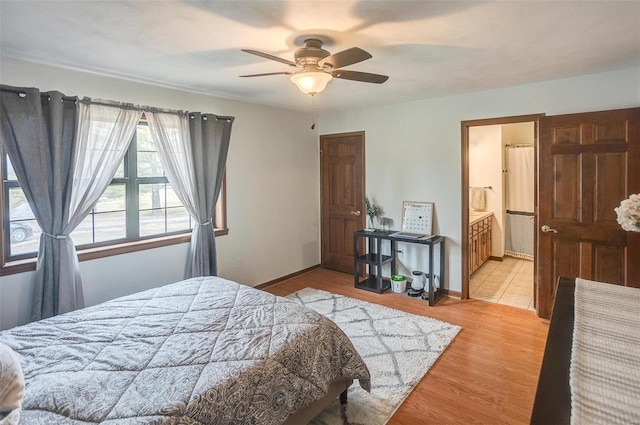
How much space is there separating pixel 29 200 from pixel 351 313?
9.97ft

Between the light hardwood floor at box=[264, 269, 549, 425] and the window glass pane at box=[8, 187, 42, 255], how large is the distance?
311 cm

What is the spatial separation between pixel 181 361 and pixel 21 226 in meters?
2.17

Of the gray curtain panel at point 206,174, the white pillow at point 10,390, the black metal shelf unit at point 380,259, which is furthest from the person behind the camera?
the black metal shelf unit at point 380,259

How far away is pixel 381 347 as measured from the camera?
300 centimetres

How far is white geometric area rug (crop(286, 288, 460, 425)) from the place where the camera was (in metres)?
2.25

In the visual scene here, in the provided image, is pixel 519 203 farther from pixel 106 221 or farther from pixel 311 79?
pixel 106 221

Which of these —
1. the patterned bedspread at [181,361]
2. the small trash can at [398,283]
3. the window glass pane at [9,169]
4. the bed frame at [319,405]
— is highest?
the window glass pane at [9,169]

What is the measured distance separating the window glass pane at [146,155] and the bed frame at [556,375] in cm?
355

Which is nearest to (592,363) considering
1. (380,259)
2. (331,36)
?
(331,36)

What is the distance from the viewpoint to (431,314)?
373 cm

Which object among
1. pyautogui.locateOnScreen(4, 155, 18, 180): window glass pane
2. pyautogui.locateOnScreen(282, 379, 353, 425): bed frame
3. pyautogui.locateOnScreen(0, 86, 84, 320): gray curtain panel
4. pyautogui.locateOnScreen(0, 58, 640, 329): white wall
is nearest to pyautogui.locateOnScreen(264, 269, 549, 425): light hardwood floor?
pyautogui.locateOnScreen(282, 379, 353, 425): bed frame

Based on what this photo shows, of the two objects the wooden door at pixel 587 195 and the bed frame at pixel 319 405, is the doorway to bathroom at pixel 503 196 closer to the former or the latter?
the wooden door at pixel 587 195

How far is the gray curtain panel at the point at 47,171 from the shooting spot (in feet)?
8.32

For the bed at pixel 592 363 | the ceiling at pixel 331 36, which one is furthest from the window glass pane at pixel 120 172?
the bed at pixel 592 363
